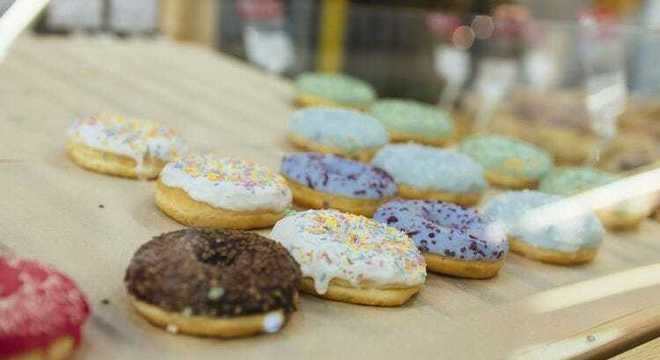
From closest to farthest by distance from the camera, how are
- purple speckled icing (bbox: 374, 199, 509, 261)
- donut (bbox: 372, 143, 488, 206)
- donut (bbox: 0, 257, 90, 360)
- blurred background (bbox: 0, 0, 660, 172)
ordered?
donut (bbox: 0, 257, 90, 360), purple speckled icing (bbox: 374, 199, 509, 261), donut (bbox: 372, 143, 488, 206), blurred background (bbox: 0, 0, 660, 172)

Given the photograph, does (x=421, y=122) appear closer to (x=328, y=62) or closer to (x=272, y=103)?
(x=272, y=103)

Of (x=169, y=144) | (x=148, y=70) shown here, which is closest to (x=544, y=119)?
(x=148, y=70)

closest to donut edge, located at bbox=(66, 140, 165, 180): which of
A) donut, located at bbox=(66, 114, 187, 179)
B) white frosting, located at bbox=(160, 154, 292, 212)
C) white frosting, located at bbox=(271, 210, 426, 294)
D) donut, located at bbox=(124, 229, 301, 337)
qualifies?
donut, located at bbox=(66, 114, 187, 179)

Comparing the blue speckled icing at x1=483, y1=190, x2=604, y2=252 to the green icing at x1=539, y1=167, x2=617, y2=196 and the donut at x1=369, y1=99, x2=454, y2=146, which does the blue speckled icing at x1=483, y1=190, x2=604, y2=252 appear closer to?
the green icing at x1=539, y1=167, x2=617, y2=196

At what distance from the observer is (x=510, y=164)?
114 inches

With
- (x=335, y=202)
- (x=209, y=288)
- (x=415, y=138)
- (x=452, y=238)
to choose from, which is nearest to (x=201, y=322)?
(x=209, y=288)

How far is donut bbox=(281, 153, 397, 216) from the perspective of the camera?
2.29 metres

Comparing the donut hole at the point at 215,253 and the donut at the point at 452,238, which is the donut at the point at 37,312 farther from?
the donut at the point at 452,238

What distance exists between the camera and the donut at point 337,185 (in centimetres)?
229

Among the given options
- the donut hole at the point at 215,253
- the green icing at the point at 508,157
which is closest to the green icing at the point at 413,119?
the green icing at the point at 508,157

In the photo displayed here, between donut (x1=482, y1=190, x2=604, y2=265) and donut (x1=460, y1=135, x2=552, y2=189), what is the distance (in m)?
0.53

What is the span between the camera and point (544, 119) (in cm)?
383

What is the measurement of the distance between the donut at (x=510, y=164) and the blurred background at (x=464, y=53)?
395 mm

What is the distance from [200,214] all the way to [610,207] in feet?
4.38
